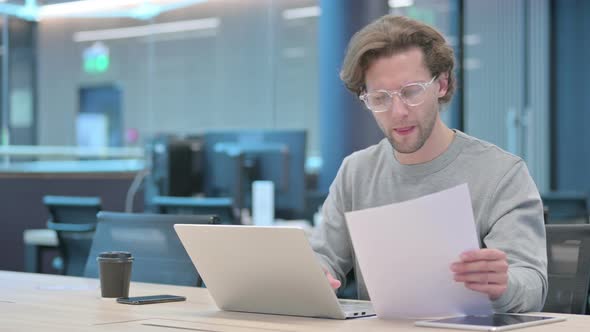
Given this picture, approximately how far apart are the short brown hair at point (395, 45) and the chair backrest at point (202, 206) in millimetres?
2765

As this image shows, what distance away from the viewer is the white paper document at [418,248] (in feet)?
5.35

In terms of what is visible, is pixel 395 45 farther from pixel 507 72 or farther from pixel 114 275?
pixel 507 72

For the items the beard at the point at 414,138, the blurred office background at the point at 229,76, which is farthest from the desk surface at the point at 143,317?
the blurred office background at the point at 229,76

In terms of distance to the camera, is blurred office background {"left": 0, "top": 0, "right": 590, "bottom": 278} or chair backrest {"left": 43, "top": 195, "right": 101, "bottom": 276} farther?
blurred office background {"left": 0, "top": 0, "right": 590, "bottom": 278}

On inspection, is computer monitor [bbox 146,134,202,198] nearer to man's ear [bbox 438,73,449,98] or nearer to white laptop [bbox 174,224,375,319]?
man's ear [bbox 438,73,449,98]

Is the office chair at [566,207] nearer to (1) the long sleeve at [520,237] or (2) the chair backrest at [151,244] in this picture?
(2) the chair backrest at [151,244]

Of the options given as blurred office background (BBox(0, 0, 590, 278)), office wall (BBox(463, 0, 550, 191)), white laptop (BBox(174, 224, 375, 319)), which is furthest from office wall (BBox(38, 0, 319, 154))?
white laptop (BBox(174, 224, 375, 319))

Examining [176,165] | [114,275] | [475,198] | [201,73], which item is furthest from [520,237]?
[201,73]

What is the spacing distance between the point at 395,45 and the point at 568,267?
675 mm

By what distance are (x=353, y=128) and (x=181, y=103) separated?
4254 mm

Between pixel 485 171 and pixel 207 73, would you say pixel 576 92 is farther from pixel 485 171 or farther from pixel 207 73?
pixel 485 171

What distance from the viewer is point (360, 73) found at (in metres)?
2.25

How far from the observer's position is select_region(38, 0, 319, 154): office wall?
352 inches

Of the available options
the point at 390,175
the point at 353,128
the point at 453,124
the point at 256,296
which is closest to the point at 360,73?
the point at 390,175
